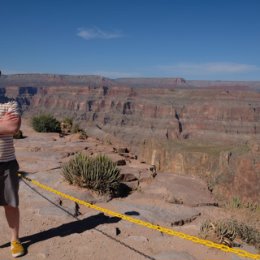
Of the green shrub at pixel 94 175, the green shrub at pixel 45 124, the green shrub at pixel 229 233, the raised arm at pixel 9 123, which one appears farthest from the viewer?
the green shrub at pixel 45 124

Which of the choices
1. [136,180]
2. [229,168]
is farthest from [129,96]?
[136,180]

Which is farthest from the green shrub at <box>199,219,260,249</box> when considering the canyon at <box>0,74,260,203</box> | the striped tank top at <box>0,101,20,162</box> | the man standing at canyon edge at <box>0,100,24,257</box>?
the canyon at <box>0,74,260,203</box>

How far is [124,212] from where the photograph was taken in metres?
Answer: 5.72

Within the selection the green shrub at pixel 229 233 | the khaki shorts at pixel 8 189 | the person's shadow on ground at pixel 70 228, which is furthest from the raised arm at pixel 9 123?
the green shrub at pixel 229 233

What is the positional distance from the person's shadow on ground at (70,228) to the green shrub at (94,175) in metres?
1.00

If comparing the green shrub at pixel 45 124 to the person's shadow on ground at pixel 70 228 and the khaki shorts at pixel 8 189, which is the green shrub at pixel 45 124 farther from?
Result: the khaki shorts at pixel 8 189

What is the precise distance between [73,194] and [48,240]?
172 cm

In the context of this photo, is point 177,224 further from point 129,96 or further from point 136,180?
point 129,96

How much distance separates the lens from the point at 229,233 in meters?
4.83

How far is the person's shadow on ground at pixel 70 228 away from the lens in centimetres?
452

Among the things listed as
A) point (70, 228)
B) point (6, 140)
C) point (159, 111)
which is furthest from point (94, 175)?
point (159, 111)

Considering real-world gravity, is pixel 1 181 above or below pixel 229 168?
above

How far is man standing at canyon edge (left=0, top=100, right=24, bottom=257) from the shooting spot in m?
3.92

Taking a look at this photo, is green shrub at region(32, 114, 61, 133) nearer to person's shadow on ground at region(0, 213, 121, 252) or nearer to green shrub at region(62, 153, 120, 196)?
green shrub at region(62, 153, 120, 196)
